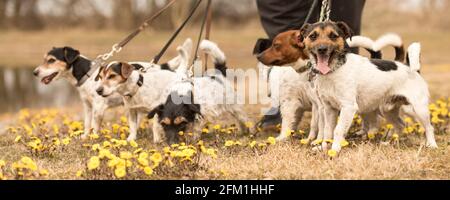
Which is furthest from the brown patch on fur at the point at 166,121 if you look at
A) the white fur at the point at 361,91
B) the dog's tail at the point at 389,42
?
the dog's tail at the point at 389,42

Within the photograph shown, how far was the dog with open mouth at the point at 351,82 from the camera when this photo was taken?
17.5ft

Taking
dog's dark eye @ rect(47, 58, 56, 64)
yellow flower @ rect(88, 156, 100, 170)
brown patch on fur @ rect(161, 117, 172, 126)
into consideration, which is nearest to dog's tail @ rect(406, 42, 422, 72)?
brown patch on fur @ rect(161, 117, 172, 126)

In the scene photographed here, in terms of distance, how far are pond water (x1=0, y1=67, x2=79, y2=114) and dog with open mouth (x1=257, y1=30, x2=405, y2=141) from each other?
715cm

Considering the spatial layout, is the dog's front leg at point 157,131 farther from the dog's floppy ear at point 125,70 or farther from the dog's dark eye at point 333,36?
the dog's dark eye at point 333,36

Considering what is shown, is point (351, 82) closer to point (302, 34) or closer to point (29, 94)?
point (302, 34)

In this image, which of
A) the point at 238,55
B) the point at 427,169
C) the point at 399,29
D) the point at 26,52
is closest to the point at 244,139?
the point at 427,169

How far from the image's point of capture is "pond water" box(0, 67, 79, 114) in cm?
1307

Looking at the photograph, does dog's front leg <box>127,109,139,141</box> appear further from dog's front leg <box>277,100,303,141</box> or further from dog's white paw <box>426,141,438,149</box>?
dog's white paw <box>426,141,438,149</box>

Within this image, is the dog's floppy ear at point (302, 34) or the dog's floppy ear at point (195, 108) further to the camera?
the dog's floppy ear at point (195, 108)

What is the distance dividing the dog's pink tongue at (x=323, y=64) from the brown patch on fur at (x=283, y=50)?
0.43 metres

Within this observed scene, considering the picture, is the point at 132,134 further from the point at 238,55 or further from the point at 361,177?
the point at 238,55

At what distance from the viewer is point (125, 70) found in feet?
22.0

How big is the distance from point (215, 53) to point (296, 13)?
3.31 ft
